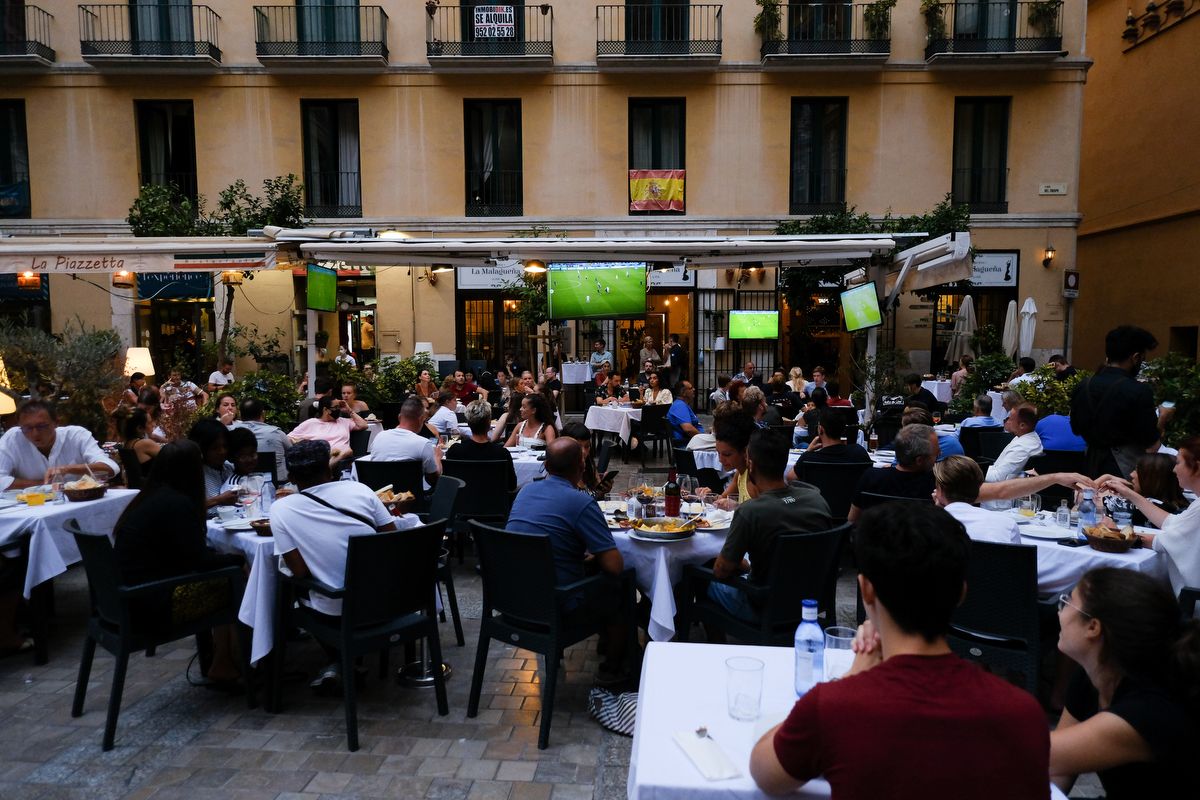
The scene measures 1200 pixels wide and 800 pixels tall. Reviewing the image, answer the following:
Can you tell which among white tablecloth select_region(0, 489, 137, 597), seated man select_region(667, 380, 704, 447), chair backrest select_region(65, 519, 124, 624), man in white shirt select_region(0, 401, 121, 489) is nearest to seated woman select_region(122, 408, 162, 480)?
man in white shirt select_region(0, 401, 121, 489)

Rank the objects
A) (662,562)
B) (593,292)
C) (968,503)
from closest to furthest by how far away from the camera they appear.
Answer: (968,503)
(662,562)
(593,292)

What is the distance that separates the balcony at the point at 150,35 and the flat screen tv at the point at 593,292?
1140 centimetres

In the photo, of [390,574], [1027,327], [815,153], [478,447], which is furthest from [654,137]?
[390,574]

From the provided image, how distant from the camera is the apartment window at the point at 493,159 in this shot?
17484mm

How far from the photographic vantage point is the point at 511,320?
1838cm

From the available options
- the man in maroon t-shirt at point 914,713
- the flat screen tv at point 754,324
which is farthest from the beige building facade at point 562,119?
the man in maroon t-shirt at point 914,713

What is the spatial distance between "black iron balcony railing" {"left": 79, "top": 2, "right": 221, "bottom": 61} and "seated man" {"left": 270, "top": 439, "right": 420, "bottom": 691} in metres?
16.6

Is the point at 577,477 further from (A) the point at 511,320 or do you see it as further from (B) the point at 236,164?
(B) the point at 236,164

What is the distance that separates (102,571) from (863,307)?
27.5 feet

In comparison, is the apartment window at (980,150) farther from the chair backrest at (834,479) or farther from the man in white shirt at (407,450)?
the man in white shirt at (407,450)

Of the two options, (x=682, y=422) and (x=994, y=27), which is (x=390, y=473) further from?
(x=994, y=27)

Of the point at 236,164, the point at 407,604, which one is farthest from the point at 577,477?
the point at 236,164

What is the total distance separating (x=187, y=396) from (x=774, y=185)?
13344 mm

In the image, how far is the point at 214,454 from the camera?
4.91 metres
